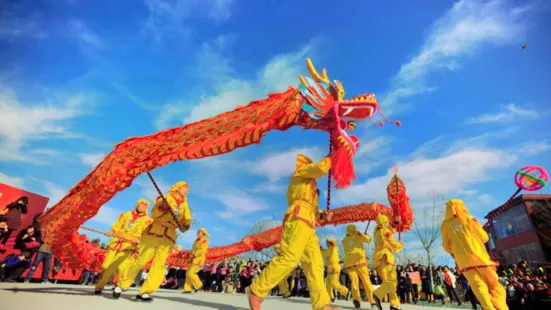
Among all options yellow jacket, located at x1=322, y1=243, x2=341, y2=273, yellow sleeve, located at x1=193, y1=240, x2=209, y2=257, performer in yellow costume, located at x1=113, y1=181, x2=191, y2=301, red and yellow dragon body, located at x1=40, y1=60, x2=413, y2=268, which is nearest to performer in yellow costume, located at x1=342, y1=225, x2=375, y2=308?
yellow jacket, located at x1=322, y1=243, x2=341, y2=273

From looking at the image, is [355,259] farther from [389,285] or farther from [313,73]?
[313,73]

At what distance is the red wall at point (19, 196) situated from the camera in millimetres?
9156

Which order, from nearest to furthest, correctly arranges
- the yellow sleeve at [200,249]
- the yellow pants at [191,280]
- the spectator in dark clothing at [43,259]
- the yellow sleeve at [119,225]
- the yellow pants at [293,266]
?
the yellow pants at [293,266]
the yellow sleeve at [119,225]
the spectator in dark clothing at [43,259]
the yellow pants at [191,280]
the yellow sleeve at [200,249]

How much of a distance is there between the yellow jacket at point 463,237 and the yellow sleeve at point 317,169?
2.76 m

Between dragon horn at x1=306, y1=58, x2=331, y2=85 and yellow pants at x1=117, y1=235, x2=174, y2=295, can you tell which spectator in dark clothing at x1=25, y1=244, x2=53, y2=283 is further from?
dragon horn at x1=306, y1=58, x2=331, y2=85

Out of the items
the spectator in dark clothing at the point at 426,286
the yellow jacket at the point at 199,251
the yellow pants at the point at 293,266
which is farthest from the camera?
the spectator in dark clothing at the point at 426,286

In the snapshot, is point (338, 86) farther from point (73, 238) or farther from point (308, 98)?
point (73, 238)

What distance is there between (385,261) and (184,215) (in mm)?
4428

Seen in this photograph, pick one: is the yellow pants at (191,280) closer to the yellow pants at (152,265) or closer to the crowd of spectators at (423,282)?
the yellow pants at (152,265)

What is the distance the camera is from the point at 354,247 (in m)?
7.86

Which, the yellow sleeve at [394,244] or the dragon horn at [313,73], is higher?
the dragon horn at [313,73]

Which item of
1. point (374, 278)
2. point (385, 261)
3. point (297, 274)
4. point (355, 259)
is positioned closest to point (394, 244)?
point (385, 261)

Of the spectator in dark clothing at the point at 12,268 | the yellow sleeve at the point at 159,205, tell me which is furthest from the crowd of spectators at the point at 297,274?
the yellow sleeve at the point at 159,205

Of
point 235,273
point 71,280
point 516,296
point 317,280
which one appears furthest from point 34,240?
point 516,296
